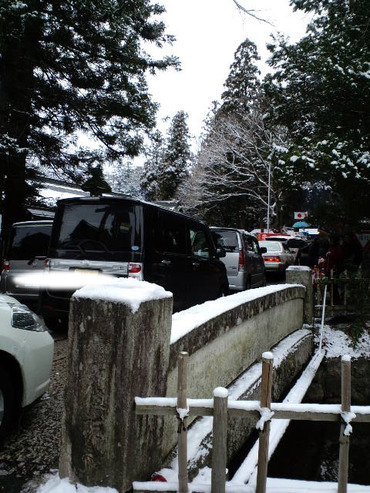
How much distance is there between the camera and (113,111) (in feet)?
41.1

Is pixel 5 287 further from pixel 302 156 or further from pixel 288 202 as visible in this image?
pixel 288 202

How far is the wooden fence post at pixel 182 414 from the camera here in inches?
85.9

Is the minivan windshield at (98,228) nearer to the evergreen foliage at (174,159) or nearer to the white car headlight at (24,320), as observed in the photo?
the white car headlight at (24,320)

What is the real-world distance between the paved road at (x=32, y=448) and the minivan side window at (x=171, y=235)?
248 cm

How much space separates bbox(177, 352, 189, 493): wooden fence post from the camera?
7.16 feet

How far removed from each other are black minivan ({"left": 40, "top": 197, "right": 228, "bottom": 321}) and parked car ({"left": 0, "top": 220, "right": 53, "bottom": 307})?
180 centimetres

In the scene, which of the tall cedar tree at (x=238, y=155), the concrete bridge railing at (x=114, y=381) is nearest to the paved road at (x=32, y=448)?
the concrete bridge railing at (x=114, y=381)

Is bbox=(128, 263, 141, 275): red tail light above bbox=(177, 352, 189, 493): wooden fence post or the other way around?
above

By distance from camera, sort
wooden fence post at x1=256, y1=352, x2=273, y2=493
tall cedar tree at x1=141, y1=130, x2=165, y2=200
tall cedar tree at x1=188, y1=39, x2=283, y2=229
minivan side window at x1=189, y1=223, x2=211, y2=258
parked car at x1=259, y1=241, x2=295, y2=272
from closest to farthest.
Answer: wooden fence post at x1=256, y1=352, x2=273, y2=493, minivan side window at x1=189, y1=223, x2=211, y2=258, parked car at x1=259, y1=241, x2=295, y2=272, tall cedar tree at x1=188, y1=39, x2=283, y2=229, tall cedar tree at x1=141, y1=130, x2=165, y2=200

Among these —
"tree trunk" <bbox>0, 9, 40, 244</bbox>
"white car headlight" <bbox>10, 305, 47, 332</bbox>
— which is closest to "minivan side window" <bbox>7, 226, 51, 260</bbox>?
"tree trunk" <bbox>0, 9, 40, 244</bbox>

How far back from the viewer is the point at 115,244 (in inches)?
213

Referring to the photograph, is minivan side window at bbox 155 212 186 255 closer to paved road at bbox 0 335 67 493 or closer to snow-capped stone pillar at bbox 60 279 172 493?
paved road at bbox 0 335 67 493

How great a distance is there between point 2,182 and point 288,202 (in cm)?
3166

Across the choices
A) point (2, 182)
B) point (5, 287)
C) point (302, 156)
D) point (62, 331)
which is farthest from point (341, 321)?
point (2, 182)
